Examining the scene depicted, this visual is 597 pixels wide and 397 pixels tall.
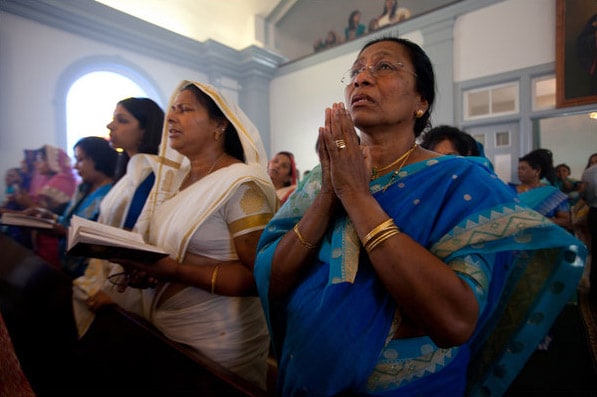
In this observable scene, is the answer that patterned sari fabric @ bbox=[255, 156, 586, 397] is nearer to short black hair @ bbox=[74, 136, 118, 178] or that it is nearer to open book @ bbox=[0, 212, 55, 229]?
open book @ bbox=[0, 212, 55, 229]

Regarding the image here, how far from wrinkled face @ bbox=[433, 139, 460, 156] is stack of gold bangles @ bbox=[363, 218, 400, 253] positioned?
1.11 m

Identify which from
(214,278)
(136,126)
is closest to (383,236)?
(214,278)

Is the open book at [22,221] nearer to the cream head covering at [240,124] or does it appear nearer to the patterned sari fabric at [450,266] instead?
the cream head covering at [240,124]

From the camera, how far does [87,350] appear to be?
146 cm

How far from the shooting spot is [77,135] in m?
2.59

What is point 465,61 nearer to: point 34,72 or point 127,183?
point 127,183

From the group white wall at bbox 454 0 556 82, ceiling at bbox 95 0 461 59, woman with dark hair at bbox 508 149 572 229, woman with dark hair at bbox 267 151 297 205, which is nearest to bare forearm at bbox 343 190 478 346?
woman with dark hair at bbox 508 149 572 229

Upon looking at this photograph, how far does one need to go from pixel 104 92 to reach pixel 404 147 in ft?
9.03

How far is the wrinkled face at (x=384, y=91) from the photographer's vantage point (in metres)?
0.83

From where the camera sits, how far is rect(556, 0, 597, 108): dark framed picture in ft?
3.46

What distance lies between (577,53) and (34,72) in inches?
131

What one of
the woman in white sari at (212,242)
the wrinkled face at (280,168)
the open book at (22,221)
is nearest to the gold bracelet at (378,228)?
the woman in white sari at (212,242)

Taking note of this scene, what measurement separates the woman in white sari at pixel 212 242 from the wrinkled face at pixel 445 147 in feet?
3.10

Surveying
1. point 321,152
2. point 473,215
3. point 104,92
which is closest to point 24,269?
point 104,92
